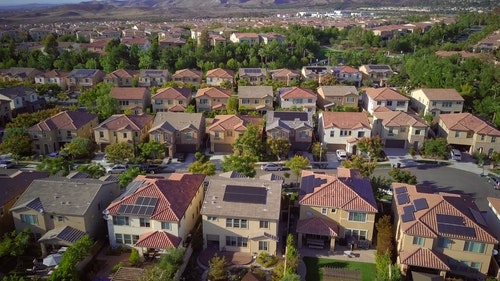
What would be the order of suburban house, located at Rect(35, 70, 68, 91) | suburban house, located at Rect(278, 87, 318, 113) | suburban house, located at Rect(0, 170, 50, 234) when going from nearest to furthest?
suburban house, located at Rect(0, 170, 50, 234), suburban house, located at Rect(278, 87, 318, 113), suburban house, located at Rect(35, 70, 68, 91)

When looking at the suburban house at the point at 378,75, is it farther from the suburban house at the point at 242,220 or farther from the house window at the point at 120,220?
the house window at the point at 120,220

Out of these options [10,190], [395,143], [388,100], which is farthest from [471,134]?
[10,190]

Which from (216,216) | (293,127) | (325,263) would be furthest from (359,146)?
(216,216)

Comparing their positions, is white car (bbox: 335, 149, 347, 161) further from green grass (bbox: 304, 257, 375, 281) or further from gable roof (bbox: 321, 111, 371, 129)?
green grass (bbox: 304, 257, 375, 281)

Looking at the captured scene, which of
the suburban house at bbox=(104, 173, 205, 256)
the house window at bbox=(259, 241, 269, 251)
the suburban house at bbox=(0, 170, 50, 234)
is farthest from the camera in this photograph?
the suburban house at bbox=(0, 170, 50, 234)

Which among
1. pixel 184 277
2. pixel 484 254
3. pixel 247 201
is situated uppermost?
pixel 247 201

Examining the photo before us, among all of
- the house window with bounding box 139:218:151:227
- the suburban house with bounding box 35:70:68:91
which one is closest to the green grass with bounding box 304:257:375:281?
the house window with bounding box 139:218:151:227

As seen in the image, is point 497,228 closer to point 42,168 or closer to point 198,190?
point 198,190

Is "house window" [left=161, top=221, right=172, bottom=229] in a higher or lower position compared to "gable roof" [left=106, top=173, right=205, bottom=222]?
lower
